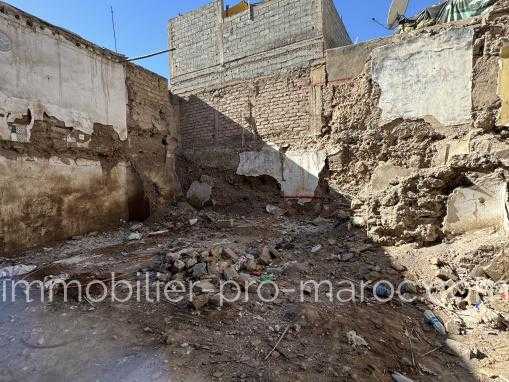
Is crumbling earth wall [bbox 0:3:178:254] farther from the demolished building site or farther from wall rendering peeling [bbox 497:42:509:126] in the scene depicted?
wall rendering peeling [bbox 497:42:509:126]

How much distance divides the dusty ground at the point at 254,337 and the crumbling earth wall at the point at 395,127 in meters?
0.75

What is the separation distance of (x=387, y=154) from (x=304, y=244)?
8.25ft

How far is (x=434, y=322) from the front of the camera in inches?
115

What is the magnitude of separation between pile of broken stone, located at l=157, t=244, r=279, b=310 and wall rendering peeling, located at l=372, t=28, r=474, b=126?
3.73 meters

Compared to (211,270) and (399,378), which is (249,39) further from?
(399,378)

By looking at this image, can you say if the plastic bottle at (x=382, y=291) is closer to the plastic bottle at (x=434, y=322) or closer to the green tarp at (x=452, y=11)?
the plastic bottle at (x=434, y=322)

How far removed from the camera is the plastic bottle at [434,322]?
2.86 meters

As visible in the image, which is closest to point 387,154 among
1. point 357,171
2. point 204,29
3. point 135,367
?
point 357,171

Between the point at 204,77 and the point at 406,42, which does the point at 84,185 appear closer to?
the point at 204,77

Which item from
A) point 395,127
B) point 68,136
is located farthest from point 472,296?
point 68,136

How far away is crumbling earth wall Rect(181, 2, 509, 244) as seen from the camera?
428 centimetres

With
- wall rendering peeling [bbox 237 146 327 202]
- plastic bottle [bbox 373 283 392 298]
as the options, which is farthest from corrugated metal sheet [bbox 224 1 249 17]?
plastic bottle [bbox 373 283 392 298]

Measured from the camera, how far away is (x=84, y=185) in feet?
19.9

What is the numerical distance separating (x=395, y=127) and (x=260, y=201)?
10.5ft
